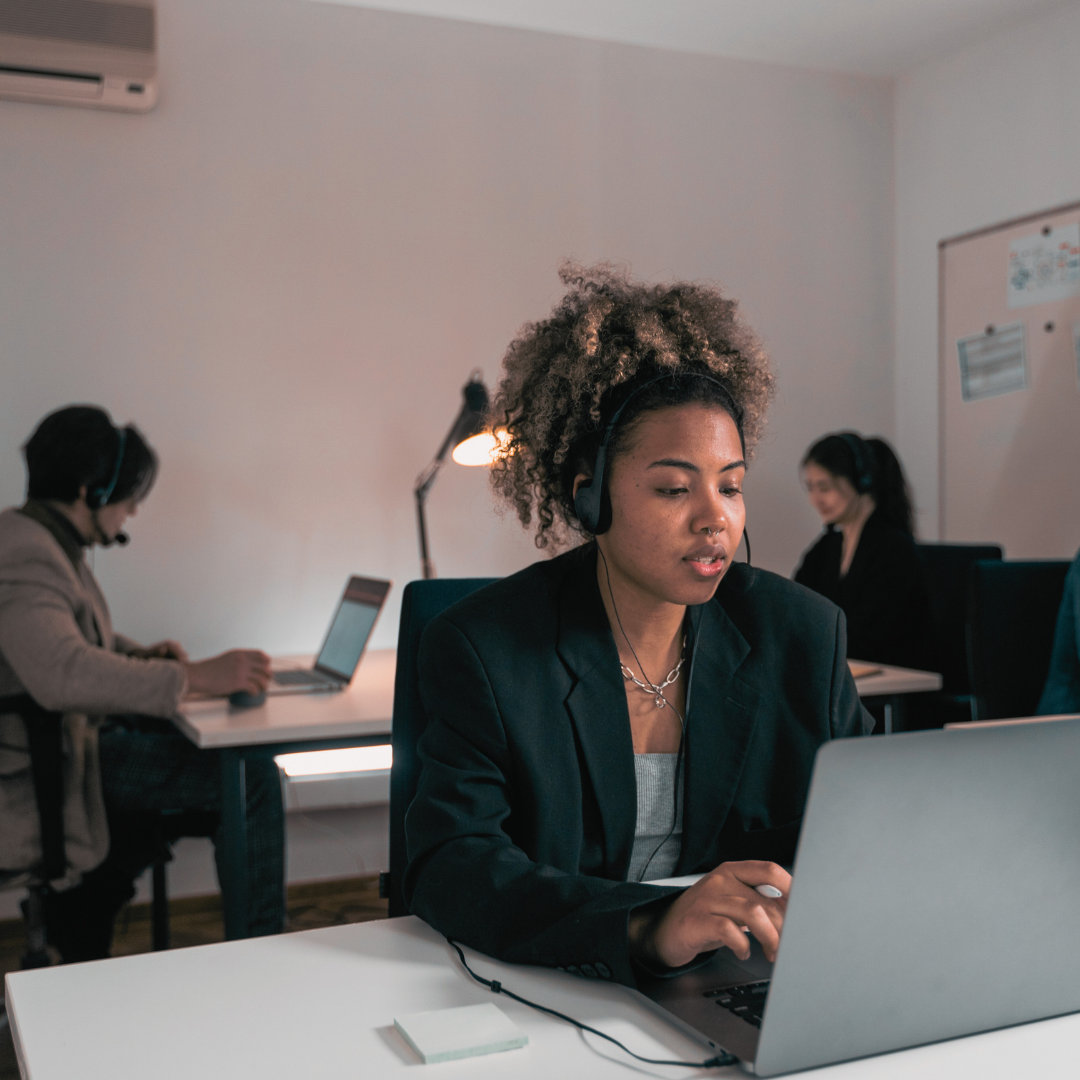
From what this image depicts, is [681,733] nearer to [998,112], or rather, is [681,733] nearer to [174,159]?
[174,159]

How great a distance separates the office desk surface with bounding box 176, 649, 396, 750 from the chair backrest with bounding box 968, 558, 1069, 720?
120 centimetres

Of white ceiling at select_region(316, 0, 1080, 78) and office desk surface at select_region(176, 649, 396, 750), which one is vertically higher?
white ceiling at select_region(316, 0, 1080, 78)

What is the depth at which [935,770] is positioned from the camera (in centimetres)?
67

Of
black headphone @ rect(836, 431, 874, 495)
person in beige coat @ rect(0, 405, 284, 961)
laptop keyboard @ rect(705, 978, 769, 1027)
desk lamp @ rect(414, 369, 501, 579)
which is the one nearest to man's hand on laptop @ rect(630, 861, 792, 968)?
laptop keyboard @ rect(705, 978, 769, 1027)

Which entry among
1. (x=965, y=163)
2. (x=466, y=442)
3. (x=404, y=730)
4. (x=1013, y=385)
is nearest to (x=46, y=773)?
(x=466, y=442)

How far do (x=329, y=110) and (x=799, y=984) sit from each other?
3.12 metres

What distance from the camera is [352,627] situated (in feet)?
Answer: 8.86

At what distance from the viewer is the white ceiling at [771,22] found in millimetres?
3352

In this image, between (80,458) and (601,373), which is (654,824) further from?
(80,458)

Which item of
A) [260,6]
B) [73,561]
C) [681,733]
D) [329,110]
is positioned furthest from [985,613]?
[260,6]

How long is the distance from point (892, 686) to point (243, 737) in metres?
1.42

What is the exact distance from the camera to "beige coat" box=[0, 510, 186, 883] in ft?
6.96

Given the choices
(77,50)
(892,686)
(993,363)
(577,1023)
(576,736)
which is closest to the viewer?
(577,1023)

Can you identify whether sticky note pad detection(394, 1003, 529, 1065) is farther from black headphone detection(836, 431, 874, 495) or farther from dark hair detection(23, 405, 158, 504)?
black headphone detection(836, 431, 874, 495)
